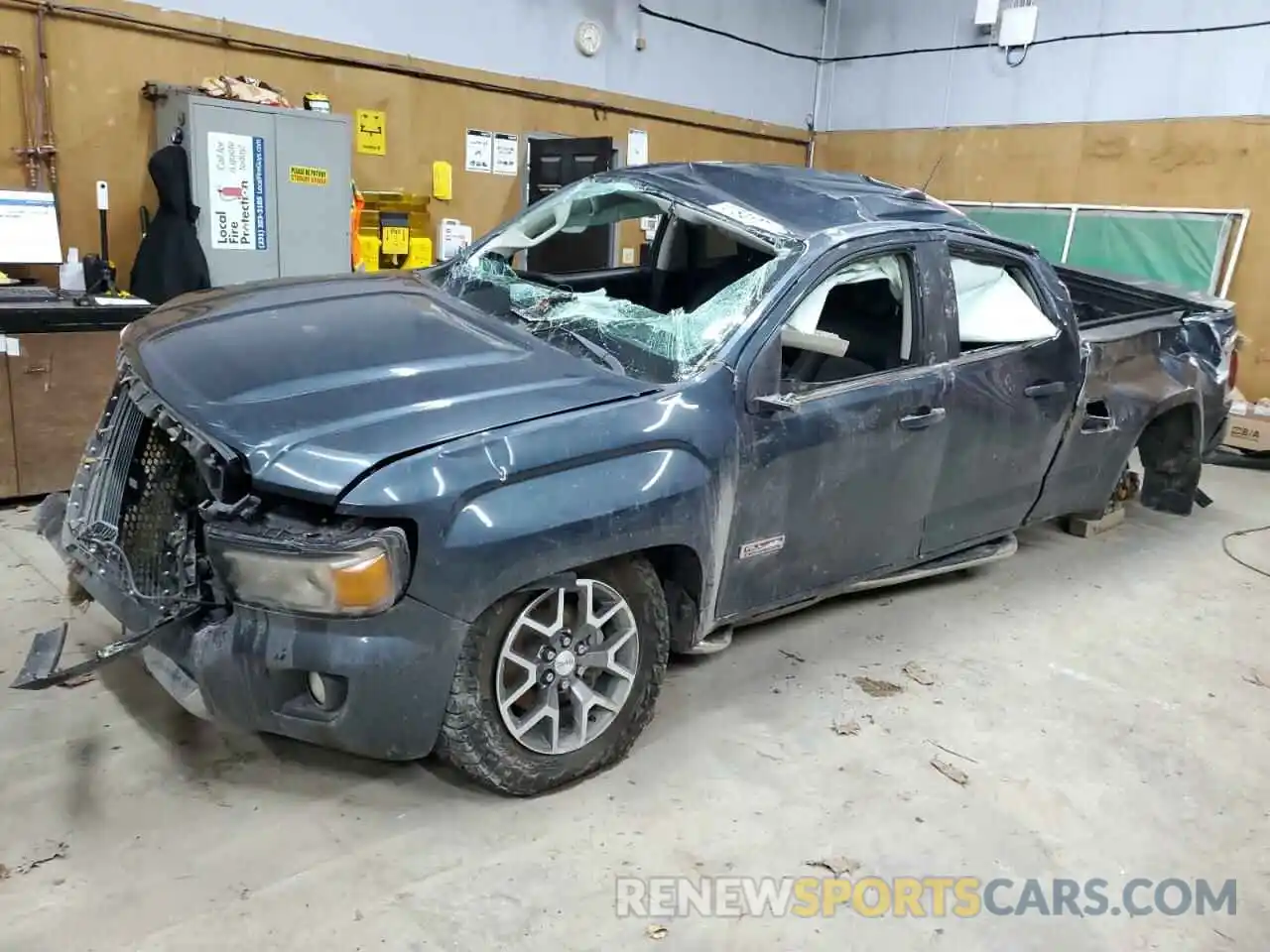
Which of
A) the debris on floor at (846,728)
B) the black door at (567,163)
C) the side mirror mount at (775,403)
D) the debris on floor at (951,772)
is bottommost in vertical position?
the debris on floor at (951,772)

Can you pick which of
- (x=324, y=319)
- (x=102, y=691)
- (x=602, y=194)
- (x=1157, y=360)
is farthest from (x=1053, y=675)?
(x=102, y=691)

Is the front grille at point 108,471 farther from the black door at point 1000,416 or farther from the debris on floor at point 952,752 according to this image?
the black door at point 1000,416

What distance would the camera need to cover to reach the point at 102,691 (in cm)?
271

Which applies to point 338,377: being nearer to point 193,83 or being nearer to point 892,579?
point 892,579

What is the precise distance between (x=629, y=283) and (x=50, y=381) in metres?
2.48

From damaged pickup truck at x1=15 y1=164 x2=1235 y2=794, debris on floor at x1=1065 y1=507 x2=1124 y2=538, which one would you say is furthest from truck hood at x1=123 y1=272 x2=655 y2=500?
debris on floor at x1=1065 y1=507 x2=1124 y2=538

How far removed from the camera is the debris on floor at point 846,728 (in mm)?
2789

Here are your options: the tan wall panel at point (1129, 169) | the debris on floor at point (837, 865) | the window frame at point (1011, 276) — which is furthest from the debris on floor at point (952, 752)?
the tan wall panel at point (1129, 169)

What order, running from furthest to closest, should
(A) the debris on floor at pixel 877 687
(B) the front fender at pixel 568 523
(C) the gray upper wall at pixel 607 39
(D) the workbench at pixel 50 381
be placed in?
(C) the gray upper wall at pixel 607 39 → (D) the workbench at pixel 50 381 → (A) the debris on floor at pixel 877 687 → (B) the front fender at pixel 568 523

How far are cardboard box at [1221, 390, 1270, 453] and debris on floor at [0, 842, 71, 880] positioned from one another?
6.24m

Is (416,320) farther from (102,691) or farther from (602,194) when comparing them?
(102,691)

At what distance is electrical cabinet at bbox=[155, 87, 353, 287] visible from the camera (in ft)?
16.1

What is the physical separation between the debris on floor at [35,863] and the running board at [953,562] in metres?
2.25

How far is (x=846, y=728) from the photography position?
111 inches
